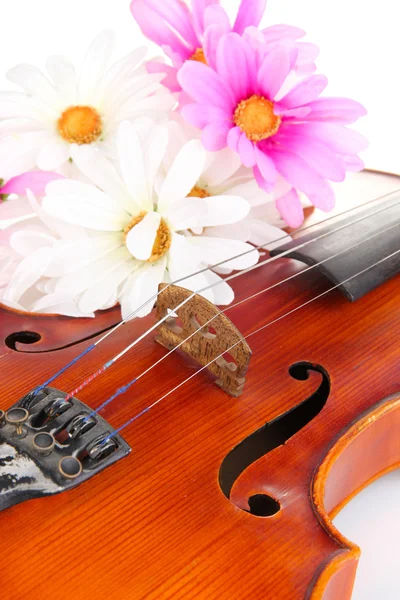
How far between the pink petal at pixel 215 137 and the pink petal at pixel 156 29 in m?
0.14

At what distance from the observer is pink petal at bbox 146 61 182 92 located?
1.08m

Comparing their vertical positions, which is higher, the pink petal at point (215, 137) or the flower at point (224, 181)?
the pink petal at point (215, 137)

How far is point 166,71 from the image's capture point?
1078mm

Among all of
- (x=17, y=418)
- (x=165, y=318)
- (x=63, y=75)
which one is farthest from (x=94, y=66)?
(x=17, y=418)

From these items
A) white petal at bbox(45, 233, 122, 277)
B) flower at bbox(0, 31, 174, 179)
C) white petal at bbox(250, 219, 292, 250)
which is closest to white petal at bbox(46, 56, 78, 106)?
flower at bbox(0, 31, 174, 179)

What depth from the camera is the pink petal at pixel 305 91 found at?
3.21 ft

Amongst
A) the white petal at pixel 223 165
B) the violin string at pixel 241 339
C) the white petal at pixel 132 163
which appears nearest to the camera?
the violin string at pixel 241 339

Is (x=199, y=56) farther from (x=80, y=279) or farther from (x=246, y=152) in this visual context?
(x=80, y=279)

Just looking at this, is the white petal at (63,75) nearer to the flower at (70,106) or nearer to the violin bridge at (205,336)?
the flower at (70,106)

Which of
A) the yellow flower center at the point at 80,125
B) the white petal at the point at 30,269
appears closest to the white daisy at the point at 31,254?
the white petal at the point at 30,269

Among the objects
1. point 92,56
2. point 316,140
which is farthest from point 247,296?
point 92,56

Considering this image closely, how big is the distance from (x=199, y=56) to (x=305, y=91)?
0.18 metres

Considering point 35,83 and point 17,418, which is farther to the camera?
point 35,83

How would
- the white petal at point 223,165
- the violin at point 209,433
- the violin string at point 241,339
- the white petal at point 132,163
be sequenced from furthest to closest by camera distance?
1. the white petal at point 223,165
2. the white petal at point 132,163
3. the violin string at point 241,339
4. the violin at point 209,433
